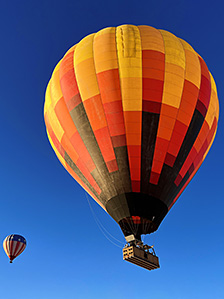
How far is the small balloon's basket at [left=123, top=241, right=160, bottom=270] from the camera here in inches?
442

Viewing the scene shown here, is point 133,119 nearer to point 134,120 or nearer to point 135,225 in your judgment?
point 134,120

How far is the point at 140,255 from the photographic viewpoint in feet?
37.3

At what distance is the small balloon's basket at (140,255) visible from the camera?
442 inches

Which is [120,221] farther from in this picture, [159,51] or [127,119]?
[159,51]

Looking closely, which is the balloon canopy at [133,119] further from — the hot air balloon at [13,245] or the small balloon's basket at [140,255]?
the hot air balloon at [13,245]

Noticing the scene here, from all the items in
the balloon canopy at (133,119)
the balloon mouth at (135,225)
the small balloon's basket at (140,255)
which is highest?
the balloon canopy at (133,119)

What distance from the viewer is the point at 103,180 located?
12.5 meters

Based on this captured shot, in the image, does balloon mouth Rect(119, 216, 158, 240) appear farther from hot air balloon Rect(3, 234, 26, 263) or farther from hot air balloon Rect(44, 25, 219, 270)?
hot air balloon Rect(3, 234, 26, 263)

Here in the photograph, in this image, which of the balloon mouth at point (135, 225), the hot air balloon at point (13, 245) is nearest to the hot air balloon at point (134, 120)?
the balloon mouth at point (135, 225)

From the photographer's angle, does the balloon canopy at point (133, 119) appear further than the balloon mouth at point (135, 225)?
Yes

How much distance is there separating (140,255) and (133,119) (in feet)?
16.7

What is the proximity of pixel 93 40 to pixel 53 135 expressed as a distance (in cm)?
464

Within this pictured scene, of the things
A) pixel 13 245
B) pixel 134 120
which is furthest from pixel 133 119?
pixel 13 245

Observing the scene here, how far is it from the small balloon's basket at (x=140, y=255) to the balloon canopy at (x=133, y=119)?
0.51 meters
